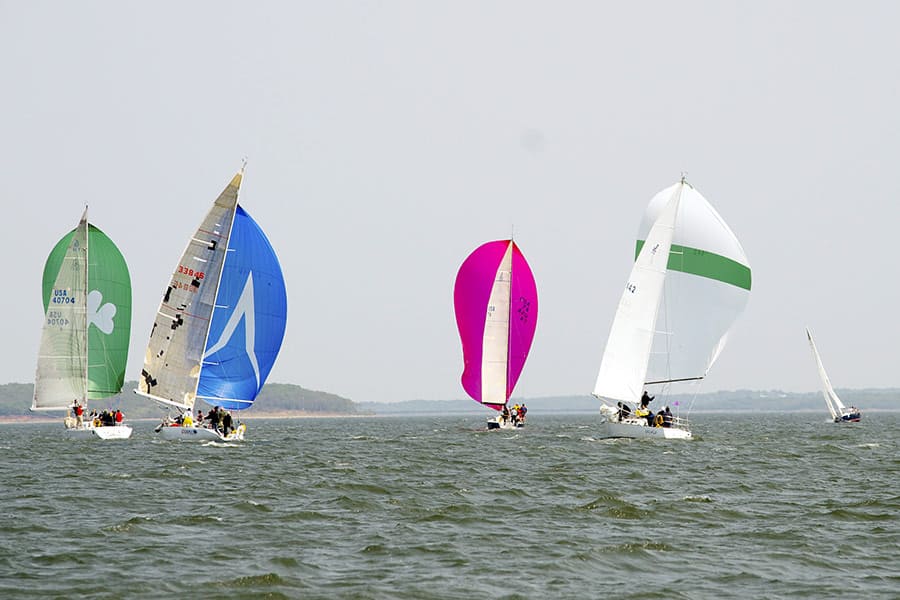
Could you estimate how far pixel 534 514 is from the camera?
21578 millimetres

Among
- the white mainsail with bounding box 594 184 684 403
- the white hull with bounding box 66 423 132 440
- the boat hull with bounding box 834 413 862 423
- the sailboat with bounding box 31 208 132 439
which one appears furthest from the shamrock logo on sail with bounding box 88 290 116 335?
the boat hull with bounding box 834 413 862 423

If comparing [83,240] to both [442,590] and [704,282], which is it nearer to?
[704,282]

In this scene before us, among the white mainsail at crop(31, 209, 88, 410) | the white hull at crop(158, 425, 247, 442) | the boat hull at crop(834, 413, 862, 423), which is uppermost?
the white mainsail at crop(31, 209, 88, 410)

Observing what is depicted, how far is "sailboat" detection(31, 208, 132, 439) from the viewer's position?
52.9 meters

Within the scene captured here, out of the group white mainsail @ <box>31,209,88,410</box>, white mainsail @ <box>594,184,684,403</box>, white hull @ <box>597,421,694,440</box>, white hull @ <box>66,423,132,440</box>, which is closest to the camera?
white hull @ <box>597,421,694,440</box>

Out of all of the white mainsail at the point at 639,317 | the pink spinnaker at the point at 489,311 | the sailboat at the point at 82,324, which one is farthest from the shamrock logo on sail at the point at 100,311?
the white mainsail at the point at 639,317

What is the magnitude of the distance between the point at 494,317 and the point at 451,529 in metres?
39.5

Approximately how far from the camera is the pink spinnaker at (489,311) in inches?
2327

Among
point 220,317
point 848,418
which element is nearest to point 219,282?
point 220,317

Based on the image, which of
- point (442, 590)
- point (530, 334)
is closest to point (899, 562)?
point (442, 590)

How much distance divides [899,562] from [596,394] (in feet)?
102

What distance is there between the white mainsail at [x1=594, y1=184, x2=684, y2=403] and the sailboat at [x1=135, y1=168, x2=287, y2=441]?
14019 millimetres

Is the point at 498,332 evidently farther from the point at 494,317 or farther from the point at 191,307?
the point at 191,307

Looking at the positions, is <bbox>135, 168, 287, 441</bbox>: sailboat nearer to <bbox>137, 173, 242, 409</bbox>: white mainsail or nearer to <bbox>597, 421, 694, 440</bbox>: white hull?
<bbox>137, 173, 242, 409</bbox>: white mainsail
